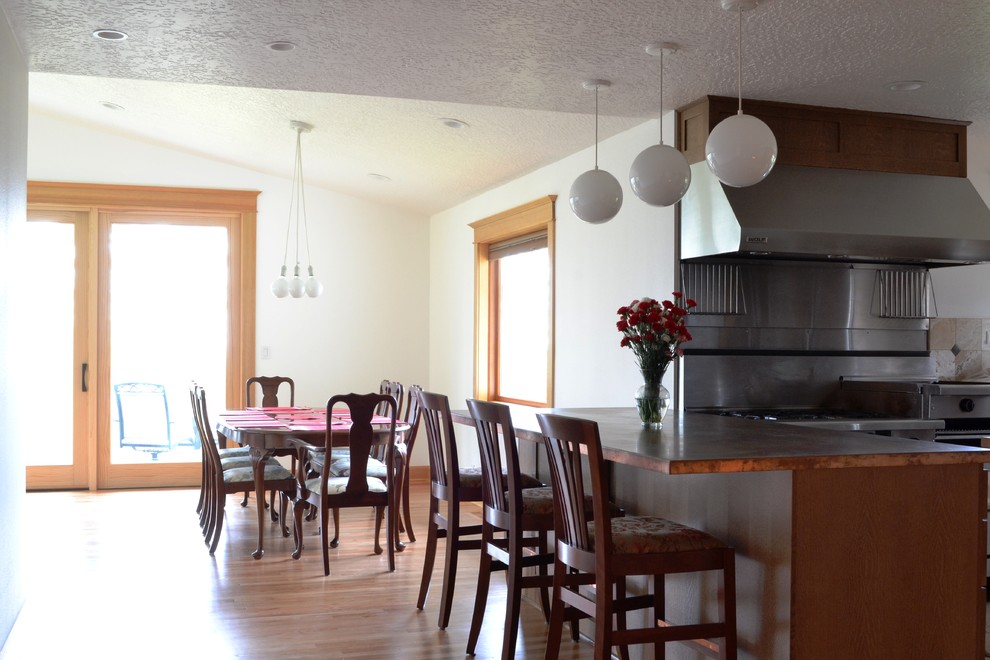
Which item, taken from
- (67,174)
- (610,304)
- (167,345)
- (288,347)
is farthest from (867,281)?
(67,174)

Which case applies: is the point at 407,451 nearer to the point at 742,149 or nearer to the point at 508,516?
the point at 508,516

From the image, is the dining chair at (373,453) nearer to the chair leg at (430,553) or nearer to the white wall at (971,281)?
the chair leg at (430,553)

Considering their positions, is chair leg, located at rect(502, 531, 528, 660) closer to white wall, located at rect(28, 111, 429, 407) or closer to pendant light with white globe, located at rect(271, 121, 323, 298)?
pendant light with white globe, located at rect(271, 121, 323, 298)

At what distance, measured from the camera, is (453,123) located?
17.7ft

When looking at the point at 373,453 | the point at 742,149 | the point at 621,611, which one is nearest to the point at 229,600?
the point at 373,453

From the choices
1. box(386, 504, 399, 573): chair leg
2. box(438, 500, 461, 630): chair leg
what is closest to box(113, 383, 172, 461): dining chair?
box(386, 504, 399, 573): chair leg

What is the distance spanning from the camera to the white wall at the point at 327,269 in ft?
25.2

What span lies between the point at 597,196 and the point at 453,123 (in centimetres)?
186

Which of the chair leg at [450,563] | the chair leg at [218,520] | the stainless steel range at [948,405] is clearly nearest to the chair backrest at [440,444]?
the chair leg at [450,563]

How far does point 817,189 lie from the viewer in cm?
456

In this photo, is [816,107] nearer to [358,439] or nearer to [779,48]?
[779,48]

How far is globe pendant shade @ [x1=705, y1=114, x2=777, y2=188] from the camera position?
2.94 metres

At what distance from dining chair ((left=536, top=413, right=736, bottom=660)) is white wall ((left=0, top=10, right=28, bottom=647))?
217 centimetres

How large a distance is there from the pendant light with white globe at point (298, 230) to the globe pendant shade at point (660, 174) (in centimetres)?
329
